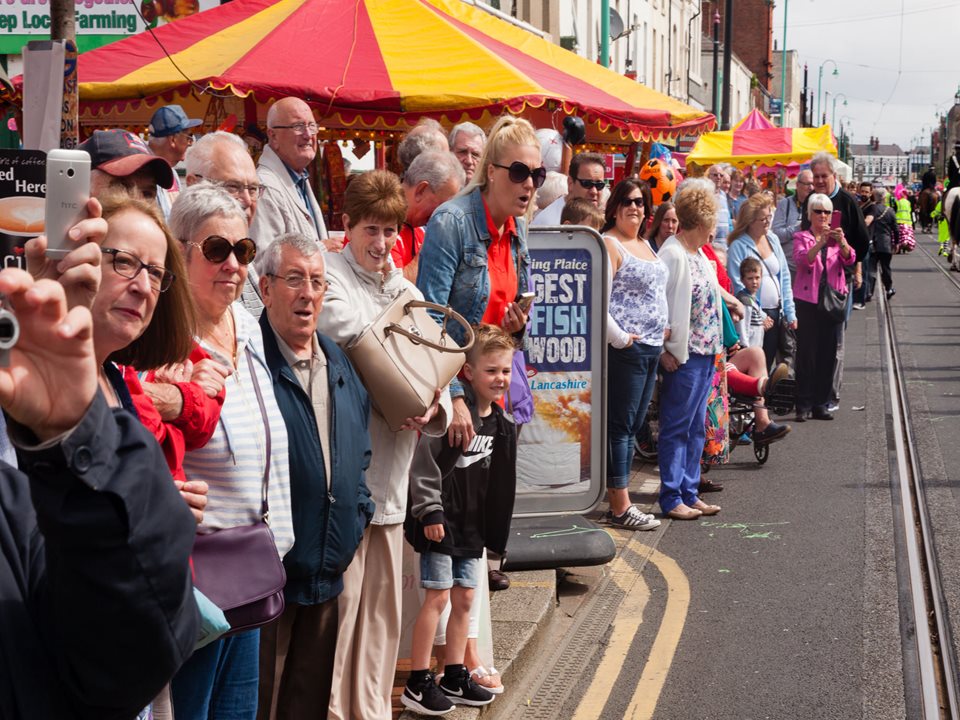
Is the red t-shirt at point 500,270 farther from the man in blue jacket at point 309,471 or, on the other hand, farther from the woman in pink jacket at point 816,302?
the woman in pink jacket at point 816,302

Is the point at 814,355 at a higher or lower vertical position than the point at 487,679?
higher

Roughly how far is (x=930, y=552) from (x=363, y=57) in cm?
478

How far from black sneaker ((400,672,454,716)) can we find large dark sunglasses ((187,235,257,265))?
1932 mm

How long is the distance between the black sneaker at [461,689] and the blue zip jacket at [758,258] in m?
6.70

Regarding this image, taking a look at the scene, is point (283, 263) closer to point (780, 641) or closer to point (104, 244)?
point (104, 244)

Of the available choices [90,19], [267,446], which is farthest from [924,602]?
[90,19]

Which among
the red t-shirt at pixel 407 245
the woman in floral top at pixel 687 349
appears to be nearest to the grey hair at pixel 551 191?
the woman in floral top at pixel 687 349

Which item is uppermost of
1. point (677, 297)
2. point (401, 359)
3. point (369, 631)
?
point (401, 359)

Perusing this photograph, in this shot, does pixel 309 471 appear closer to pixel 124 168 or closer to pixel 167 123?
pixel 124 168

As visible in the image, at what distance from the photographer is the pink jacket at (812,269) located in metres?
12.2

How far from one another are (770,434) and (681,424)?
1.92 m

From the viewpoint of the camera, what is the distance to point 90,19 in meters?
15.4

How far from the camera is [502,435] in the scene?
5195mm

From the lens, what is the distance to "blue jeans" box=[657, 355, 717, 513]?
8.38 meters
